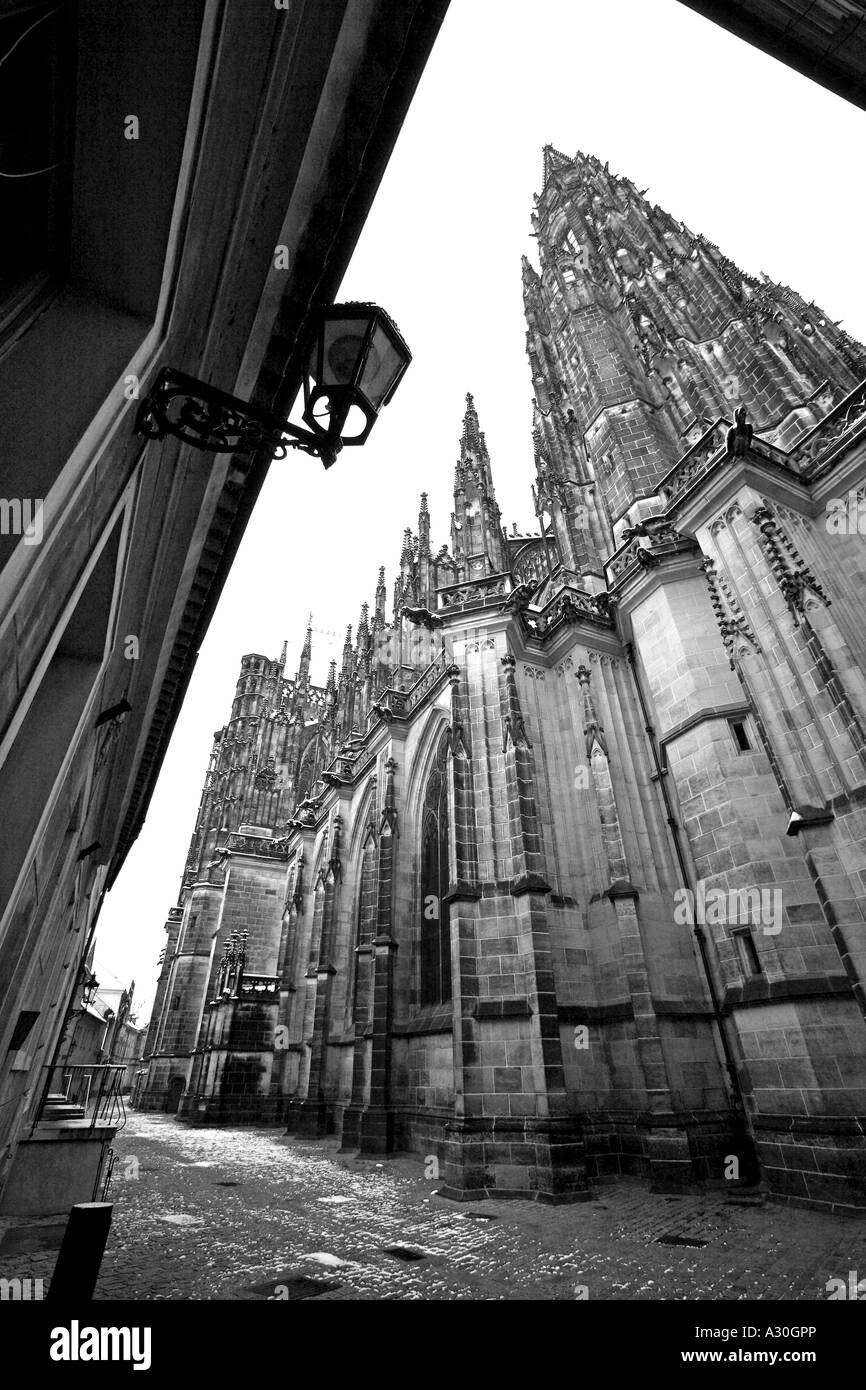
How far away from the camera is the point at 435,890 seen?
1458 centimetres

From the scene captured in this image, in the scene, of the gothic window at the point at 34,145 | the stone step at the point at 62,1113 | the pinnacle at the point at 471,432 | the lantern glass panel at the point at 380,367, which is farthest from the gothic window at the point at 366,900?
the gothic window at the point at 34,145

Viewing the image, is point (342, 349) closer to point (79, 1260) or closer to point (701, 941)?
point (79, 1260)

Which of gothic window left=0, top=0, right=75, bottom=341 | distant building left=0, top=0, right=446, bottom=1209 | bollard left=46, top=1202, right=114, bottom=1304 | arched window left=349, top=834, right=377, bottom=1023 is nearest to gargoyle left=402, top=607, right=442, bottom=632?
arched window left=349, top=834, right=377, bottom=1023

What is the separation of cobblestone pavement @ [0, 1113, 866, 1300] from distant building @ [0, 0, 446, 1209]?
2460 mm

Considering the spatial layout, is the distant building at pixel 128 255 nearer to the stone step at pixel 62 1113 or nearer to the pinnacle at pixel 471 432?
the stone step at pixel 62 1113

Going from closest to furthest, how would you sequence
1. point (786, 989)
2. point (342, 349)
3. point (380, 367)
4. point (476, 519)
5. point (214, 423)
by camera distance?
point (214, 423), point (342, 349), point (380, 367), point (786, 989), point (476, 519)

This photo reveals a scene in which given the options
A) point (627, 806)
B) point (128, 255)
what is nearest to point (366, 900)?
point (627, 806)

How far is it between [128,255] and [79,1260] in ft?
12.9

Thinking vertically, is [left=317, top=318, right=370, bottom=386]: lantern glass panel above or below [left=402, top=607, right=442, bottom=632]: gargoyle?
below

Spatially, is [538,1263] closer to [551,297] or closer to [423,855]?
[423,855]

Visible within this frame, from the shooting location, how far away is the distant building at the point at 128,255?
7.20 feet

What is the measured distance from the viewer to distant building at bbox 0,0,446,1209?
2.20 m

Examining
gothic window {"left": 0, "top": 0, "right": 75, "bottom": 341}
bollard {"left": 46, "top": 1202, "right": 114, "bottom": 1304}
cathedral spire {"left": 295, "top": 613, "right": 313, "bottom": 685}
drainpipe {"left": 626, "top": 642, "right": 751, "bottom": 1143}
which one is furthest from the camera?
cathedral spire {"left": 295, "top": 613, "right": 313, "bottom": 685}

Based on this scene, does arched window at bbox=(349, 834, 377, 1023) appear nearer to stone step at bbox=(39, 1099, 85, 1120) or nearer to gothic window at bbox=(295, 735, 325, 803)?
stone step at bbox=(39, 1099, 85, 1120)
